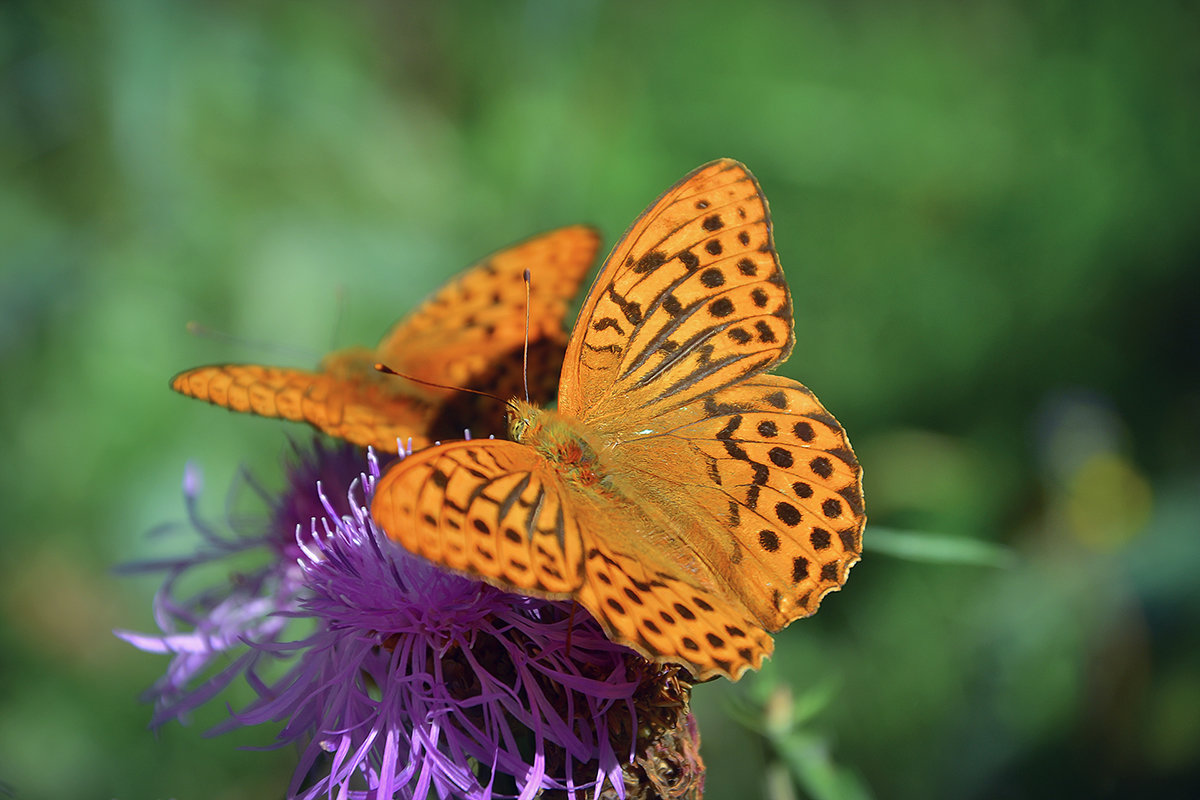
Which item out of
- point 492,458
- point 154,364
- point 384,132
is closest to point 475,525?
point 492,458

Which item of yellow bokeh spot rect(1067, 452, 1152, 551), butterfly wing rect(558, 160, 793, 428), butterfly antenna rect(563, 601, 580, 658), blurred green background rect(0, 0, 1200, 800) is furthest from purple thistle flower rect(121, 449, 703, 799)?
yellow bokeh spot rect(1067, 452, 1152, 551)

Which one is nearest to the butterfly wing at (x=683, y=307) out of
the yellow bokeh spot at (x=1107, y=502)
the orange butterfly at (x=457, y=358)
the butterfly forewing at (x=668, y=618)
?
the orange butterfly at (x=457, y=358)

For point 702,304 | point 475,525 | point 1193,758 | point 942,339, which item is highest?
point 702,304

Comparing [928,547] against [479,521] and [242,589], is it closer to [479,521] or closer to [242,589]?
[479,521]

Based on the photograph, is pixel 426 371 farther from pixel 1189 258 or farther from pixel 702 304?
pixel 1189 258

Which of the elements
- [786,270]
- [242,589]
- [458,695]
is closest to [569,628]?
[458,695]

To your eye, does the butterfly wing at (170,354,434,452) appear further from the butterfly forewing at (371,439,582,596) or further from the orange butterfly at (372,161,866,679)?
the butterfly forewing at (371,439,582,596)

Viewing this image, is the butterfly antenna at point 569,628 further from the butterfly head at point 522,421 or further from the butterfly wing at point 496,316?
the butterfly wing at point 496,316
